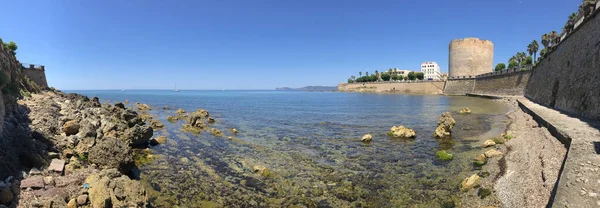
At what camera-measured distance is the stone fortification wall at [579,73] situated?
16.0m

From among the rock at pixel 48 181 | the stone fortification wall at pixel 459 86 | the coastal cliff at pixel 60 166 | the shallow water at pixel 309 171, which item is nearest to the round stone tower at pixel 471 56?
the stone fortification wall at pixel 459 86

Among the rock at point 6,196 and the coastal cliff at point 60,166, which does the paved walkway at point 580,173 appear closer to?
the coastal cliff at point 60,166

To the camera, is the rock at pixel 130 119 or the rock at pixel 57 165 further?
the rock at pixel 130 119

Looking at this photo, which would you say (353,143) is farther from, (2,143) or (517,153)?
(2,143)

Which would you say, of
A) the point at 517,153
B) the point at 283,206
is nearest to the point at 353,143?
the point at 517,153

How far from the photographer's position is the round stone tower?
261ft

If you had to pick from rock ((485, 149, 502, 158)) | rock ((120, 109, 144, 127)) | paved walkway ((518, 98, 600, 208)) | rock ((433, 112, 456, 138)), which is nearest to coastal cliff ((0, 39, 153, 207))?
rock ((120, 109, 144, 127))

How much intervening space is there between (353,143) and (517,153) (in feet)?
27.0

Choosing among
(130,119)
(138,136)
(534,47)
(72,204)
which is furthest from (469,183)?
(534,47)

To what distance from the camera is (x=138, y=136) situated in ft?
56.2

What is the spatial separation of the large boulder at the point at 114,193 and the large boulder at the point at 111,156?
2632mm

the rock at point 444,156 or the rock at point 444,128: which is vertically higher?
the rock at point 444,128

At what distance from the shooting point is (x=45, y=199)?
24.4ft

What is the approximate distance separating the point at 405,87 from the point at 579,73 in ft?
314
